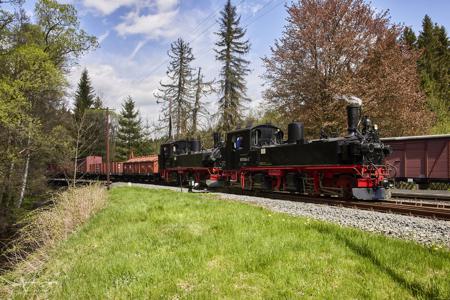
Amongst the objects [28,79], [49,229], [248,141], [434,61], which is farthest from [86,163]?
[434,61]

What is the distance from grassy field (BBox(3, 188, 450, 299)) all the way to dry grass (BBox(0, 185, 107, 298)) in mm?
1080

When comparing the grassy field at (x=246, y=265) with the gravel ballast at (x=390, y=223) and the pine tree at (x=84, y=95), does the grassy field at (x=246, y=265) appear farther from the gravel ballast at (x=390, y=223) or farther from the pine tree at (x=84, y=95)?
the pine tree at (x=84, y=95)

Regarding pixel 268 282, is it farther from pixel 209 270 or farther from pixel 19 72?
pixel 19 72

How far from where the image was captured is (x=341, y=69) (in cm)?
2453

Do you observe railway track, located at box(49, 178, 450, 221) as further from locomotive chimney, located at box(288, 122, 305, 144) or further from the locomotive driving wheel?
locomotive chimney, located at box(288, 122, 305, 144)

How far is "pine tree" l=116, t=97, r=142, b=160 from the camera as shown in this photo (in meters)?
65.5

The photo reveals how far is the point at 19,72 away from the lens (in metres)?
19.5

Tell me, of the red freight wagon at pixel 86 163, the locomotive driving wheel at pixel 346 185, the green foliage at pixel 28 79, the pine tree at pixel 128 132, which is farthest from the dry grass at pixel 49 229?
the pine tree at pixel 128 132

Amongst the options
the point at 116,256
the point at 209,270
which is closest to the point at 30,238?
the point at 116,256

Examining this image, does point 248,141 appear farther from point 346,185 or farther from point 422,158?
point 422,158

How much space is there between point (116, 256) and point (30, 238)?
5.46 meters

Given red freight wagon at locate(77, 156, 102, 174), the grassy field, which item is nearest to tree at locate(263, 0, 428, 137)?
the grassy field

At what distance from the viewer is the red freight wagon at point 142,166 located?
101 ft

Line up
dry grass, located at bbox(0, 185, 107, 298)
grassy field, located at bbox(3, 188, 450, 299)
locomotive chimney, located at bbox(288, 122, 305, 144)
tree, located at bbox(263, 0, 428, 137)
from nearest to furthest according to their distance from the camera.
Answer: grassy field, located at bbox(3, 188, 450, 299) → dry grass, located at bbox(0, 185, 107, 298) → locomotive chimney, located at bbox(288, 122, 305, 144) → tree, located at bbox(263, 0, 428, 137)
